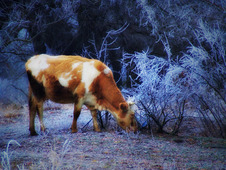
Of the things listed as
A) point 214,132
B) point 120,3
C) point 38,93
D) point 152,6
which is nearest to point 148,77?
point 214,132

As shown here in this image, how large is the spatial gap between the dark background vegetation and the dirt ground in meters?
0.84

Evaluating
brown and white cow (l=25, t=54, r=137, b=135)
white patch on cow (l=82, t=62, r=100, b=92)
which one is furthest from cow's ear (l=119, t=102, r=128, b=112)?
white patch on cow (l=82, t=62, r=100, b=92)

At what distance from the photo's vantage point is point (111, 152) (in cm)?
429

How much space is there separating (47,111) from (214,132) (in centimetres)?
588

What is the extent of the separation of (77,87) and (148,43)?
584 cm

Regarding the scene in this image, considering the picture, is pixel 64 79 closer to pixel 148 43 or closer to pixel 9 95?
pixel 148 43

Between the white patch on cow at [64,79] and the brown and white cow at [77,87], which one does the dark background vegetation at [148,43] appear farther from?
the white patch on cow at [64,79]

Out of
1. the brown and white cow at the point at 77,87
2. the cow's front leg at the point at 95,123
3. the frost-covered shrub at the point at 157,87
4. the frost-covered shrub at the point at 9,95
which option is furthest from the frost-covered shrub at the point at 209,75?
the frost-covered shrub at the point at 9,95

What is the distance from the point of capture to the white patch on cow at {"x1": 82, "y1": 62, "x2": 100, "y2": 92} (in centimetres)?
573

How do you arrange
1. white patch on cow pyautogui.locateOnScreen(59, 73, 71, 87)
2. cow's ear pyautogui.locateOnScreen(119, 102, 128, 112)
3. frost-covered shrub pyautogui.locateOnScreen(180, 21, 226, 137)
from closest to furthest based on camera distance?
frost-covered shrub pyautogui.locateOnScreen(180, 21, 226, 137)
cow's ear pyautogui.locateOnScreen(119, 102, 128, 112)
white patch on cow pyautogui.locateOnScreen(59, 73, 71, 87)

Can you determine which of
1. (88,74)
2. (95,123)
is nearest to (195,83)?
(88,74)

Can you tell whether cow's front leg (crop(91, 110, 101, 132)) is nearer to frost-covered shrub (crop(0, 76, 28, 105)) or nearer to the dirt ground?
the dirt ground

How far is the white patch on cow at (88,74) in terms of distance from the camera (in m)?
5.73

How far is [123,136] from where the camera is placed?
214 inches
